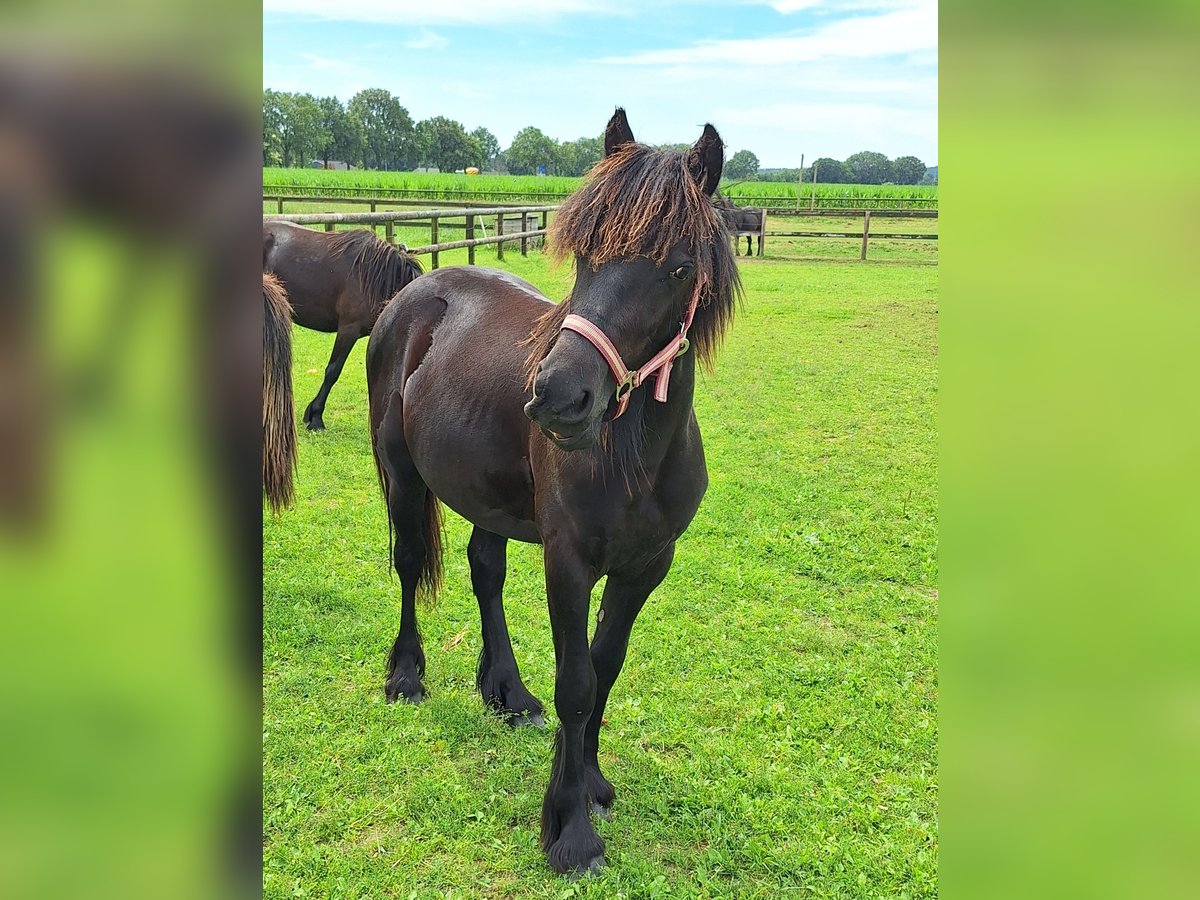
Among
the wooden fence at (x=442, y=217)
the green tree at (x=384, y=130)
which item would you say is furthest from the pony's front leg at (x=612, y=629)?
the green tree at (x=384, y=130)

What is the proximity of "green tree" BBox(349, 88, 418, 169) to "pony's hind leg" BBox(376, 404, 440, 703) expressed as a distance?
187ft

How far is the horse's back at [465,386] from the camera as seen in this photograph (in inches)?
114

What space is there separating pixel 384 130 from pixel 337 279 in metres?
62.9

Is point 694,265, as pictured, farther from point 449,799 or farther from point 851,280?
point 851,280

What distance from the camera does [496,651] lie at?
3.44m

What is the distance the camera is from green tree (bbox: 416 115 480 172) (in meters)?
69.2

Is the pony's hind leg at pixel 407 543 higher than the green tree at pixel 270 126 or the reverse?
the reverse

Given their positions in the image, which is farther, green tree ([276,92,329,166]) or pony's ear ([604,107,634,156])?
pony's ear ([604,107,634,156])

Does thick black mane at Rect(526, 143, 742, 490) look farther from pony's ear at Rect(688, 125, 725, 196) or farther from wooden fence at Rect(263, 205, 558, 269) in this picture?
wooden fence at Rect(263, 205, 558, 269)

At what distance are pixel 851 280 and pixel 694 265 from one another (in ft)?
56.3

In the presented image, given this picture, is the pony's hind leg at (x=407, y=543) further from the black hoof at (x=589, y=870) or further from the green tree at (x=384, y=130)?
the green tree at (x=384, y=130)

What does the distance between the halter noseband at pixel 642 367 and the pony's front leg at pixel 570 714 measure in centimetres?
56

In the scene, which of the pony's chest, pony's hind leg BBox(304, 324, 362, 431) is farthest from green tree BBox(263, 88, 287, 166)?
pony's hind leg BBox(304, 324, 362, 431)

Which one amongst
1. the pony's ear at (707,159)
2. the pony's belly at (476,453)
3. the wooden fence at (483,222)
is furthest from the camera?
the wooden fence at (483,222)
